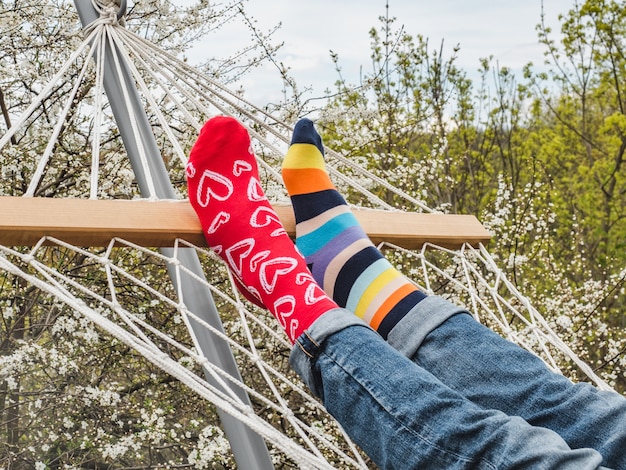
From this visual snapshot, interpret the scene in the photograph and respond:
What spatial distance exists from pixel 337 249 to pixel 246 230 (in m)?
0.14

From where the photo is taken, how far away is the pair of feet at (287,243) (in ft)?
3.49

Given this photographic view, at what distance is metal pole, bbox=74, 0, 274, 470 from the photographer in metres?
1.13

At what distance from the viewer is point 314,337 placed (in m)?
0.95

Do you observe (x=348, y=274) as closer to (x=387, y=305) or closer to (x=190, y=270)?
(x=387, y=305)

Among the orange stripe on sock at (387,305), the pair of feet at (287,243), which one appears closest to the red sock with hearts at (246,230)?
the pair of feet at (287,243)

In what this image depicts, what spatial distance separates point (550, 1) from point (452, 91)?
813 mm

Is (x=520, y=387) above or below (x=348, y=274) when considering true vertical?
below

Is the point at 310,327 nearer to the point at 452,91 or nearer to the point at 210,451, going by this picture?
the point at 210,451

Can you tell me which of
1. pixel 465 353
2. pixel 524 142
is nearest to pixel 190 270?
pixel 465 353

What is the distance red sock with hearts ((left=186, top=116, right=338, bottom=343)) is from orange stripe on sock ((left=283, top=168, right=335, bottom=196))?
0.22 ft

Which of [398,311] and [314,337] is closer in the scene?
[314,337]

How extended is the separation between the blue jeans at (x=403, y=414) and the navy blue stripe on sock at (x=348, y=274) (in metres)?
0.16

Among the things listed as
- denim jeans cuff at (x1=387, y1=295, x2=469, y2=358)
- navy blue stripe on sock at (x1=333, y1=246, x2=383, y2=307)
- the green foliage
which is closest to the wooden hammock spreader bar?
navy blue stripe on sock at (x1=333, y1=246, x2=383, y2=307)

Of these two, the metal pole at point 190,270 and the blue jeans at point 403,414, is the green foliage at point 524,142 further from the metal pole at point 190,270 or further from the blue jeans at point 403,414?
the blue jeans at point 403,414
